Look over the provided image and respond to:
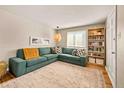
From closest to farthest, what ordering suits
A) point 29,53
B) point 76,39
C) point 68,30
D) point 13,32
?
point 13,32, point 29,53, point 76,39, point 68,30

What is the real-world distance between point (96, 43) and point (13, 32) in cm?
399

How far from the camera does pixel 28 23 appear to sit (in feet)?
12.5

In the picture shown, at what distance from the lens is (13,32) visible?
3.18 m

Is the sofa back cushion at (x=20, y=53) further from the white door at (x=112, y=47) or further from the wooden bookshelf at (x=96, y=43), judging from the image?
the wooden bookshelf at (x=96, y=43)

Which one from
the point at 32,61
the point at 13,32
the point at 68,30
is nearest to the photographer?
the point at 32,61

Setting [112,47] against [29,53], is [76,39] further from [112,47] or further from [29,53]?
[29,53]

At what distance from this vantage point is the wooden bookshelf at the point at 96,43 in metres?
4.11

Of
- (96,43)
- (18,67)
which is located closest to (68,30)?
(96,43)

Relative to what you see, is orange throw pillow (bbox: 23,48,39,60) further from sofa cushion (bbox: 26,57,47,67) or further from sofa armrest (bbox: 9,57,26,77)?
sofa armrest (bbox: 9,57,26,77)

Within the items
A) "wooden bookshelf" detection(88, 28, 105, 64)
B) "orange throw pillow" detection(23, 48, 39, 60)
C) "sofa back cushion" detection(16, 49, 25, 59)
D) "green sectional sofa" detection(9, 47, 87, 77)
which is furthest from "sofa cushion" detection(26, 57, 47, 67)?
"wooden bookshelf" detection(88, 28, 105, 64)

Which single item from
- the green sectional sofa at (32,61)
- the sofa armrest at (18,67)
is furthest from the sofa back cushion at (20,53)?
the sofa armrest at (18,67)

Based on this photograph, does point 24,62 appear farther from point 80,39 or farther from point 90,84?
point 80,39

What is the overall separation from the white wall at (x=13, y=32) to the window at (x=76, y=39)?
2438 millimetres

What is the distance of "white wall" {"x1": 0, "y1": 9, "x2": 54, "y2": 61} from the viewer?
9.35 feet
